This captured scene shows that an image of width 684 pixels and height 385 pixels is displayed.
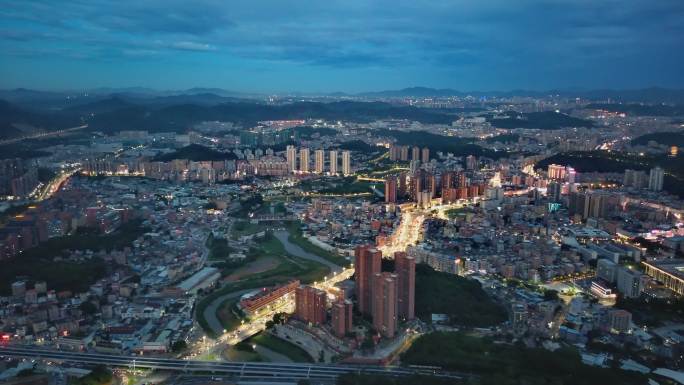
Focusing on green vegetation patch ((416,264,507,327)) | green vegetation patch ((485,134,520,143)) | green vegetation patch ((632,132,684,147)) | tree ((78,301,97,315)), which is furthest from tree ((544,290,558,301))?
green vegetation patch ((485,134,520,143))

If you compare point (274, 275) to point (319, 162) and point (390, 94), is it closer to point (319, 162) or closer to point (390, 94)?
point (319, 162)

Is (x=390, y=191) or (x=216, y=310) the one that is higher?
(x=390, y=191)

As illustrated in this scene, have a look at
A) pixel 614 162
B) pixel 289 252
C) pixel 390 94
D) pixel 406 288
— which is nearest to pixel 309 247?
pixel 289 252

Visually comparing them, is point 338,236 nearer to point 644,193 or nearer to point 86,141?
point 644,193

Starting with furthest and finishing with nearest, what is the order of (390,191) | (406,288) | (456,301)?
(390,191) → (456,301) → (406,288)

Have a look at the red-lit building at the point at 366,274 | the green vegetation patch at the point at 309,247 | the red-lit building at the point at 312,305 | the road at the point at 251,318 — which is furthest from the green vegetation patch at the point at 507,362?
the green vegetation patch at the point at 309,247
